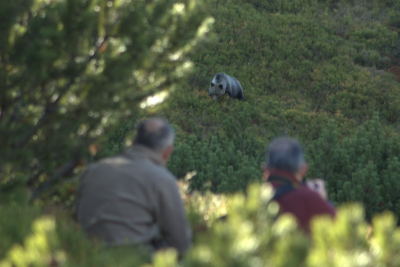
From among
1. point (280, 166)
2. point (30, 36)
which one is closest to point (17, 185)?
point (30, 36)

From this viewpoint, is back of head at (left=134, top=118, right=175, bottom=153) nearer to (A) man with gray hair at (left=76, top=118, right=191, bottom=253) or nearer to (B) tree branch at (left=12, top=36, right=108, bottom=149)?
(A) man with gray hair at (left=76, top=118, right=191, bottom=253)

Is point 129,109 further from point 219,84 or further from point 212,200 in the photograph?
point 219,84

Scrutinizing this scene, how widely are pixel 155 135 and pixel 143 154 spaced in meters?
0.15

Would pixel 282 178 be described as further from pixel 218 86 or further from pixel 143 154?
pixel 218 86

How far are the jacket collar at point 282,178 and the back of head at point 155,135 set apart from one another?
0.76 meters

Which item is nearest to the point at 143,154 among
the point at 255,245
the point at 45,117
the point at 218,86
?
the point at 45,117

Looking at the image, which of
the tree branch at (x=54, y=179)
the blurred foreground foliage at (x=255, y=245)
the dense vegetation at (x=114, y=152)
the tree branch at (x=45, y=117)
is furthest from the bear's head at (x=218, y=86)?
the blurred foreground foliage at (x=255, y=245)

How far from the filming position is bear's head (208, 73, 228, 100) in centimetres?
1833

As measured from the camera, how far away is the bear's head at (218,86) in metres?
18.3

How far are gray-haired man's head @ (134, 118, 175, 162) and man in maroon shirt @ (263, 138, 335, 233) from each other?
0.74m

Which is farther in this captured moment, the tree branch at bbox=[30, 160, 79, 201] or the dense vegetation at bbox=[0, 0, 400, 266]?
the tree branch at bbox=[30, 160, 79, 201]

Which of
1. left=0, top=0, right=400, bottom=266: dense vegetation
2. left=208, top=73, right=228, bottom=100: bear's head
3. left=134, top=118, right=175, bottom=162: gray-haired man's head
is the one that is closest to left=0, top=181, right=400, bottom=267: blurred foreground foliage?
left=0, top=0, right=400, bottom=266: dense vegetation

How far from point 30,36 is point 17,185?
1.12 metres

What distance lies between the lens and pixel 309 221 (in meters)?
2.97
